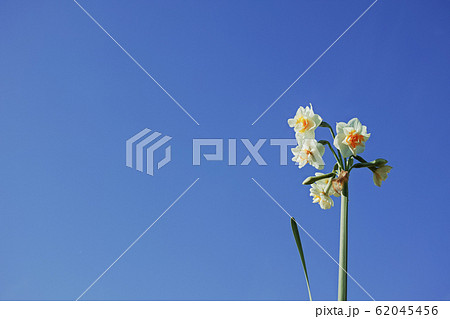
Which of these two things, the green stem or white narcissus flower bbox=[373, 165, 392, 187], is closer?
the green stem

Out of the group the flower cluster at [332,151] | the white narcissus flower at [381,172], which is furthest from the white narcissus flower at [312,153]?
the white narcissus flower at [381,172]

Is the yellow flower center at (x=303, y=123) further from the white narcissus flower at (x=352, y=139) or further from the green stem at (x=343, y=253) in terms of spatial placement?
the green stem at (x=343, y=253)

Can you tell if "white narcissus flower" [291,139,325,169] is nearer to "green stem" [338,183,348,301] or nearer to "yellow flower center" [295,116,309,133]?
"yellow flower center" [295,116,309,133]

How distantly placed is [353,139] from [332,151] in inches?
2.2

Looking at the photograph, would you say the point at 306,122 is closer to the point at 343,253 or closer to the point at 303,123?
the point at 303,123

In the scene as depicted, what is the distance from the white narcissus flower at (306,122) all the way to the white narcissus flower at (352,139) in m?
0.06

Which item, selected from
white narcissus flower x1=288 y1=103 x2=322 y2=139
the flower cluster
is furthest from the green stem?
white narcissus flower x1=288 y1=103 x2=322 y2=139

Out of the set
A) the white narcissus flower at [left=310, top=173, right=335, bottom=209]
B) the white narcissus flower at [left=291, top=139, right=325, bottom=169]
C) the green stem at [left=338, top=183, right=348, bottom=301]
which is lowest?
the green stem at [left=338, top=183, right=348, bottom=301]

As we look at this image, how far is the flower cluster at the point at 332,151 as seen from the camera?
2.82 ft

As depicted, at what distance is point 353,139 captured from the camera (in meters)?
Answer: 0.87

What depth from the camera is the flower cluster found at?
0.86 metres
